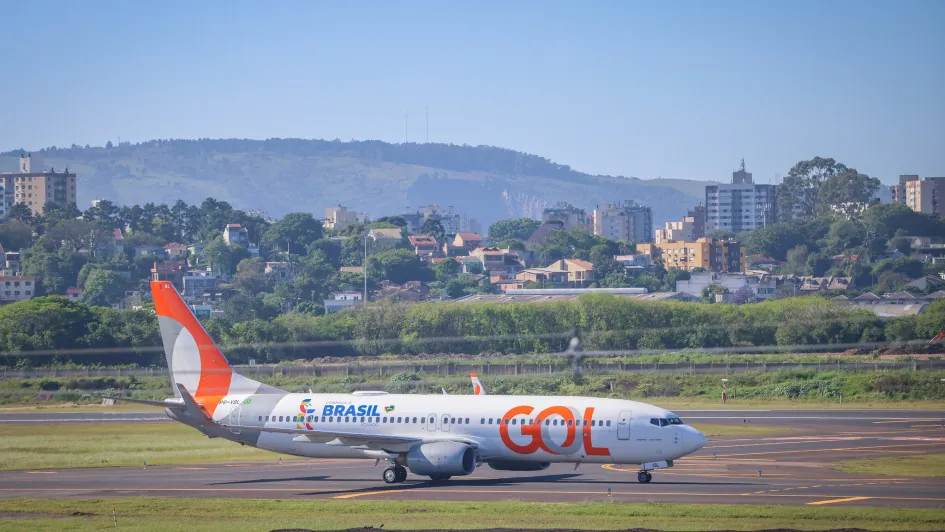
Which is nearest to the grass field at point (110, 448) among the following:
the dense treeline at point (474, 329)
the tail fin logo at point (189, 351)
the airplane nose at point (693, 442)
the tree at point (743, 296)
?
the tail fin logo at point (189, 351)

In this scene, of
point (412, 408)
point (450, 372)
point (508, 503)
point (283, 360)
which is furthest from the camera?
point (283, 360)

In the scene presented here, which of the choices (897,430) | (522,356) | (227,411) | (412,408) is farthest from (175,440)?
(897,430)

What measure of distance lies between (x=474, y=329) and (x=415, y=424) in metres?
70.2

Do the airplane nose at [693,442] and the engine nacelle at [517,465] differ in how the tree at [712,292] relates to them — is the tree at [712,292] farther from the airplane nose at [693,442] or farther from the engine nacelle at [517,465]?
the airplane nose at [693,442]

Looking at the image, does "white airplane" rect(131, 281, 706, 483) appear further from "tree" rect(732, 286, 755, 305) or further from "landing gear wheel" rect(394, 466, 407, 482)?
"tree" rect(732, 286, 755, 305)

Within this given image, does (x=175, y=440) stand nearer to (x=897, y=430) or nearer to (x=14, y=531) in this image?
(x=14, y=531)

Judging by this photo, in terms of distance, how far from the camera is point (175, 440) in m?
69.6

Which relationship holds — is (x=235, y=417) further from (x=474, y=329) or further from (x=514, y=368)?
(x=474, y=329)

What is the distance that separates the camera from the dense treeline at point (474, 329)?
97875mm

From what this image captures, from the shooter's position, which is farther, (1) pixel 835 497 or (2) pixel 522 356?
(2) pixel 522 356

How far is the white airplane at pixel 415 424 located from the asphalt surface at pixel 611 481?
119 centimetres

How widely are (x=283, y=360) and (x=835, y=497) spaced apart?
75573 millimetres

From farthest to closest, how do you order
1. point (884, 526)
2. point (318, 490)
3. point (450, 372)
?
point (450, 372), point (318, 490), point (884, 526)

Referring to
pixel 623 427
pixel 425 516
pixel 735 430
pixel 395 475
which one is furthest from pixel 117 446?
pixel 735 430
